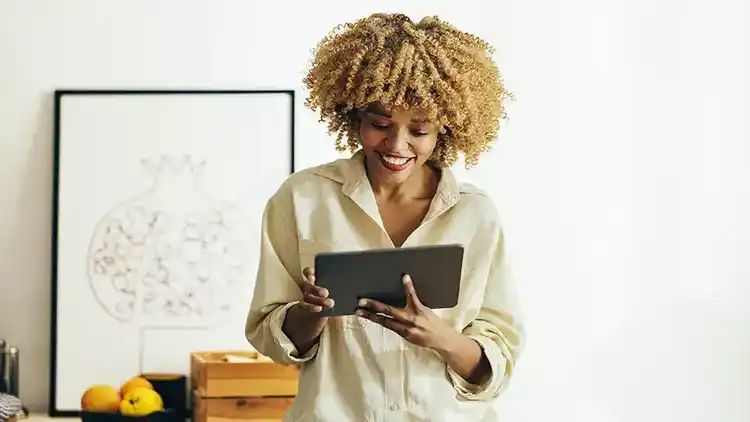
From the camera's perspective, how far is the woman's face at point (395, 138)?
55.4 inches

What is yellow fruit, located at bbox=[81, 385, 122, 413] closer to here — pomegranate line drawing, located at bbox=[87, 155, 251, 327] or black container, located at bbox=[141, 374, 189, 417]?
black container, located at bbox=[141, 374, 189, 417]

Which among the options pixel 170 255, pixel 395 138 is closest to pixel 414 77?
pixel 395 138

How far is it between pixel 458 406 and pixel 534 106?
1.37 m

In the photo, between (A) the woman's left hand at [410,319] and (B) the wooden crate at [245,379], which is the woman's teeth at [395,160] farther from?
(B) the wooden crate at [245,379]

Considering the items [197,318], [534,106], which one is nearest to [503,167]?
[534,106]

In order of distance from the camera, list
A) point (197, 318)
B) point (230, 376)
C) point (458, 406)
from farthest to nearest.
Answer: point (197, 318)
point (230, 376)
point (458, 406)

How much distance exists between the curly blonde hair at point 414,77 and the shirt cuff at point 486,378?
0.29m

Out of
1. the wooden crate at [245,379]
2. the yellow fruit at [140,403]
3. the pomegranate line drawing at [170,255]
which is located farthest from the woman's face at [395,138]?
the pomegranate line drawing at [170,255]

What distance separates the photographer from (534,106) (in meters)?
2.64

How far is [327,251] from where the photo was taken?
1.41 metres

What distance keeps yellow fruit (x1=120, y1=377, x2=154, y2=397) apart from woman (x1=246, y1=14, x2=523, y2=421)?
1022 mm

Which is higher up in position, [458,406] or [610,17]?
[610,17]

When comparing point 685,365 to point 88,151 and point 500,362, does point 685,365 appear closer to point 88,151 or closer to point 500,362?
point 500,362

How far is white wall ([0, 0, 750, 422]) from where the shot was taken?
2605 mm
